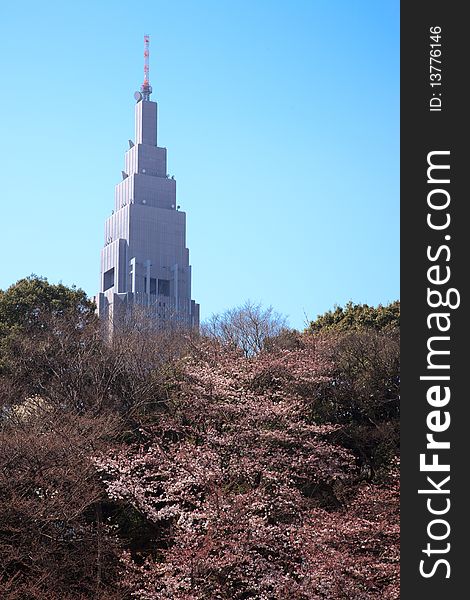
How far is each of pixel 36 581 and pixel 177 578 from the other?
6.56 feet

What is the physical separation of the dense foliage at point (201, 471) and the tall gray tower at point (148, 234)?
4608cm

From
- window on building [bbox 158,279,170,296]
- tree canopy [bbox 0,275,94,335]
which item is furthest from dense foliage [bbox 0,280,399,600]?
window on building [bbox 158,279,170,296]

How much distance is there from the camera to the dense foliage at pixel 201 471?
44.1 ft

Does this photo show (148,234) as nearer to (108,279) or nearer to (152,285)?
(152,285)

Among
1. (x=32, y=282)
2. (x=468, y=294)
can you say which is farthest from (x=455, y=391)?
(x=32, y=282)

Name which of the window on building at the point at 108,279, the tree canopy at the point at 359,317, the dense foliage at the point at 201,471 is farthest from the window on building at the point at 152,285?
the dense foliage at the point at 201,471

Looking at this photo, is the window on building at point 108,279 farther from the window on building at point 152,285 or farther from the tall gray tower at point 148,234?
the window on building at point 152,285

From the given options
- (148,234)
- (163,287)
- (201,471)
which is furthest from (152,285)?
(201,471)

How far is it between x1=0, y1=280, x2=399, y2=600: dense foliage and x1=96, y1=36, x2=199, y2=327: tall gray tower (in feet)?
151

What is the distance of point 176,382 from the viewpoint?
17.4 m

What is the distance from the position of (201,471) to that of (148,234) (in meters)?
52.2

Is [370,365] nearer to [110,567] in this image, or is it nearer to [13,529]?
[110,567]

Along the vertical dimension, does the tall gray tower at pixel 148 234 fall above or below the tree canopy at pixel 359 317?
above

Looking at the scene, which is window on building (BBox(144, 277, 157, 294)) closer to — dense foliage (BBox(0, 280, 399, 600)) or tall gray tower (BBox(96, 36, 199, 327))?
tall gray tower (BBox(96, 36, 199, 327))
